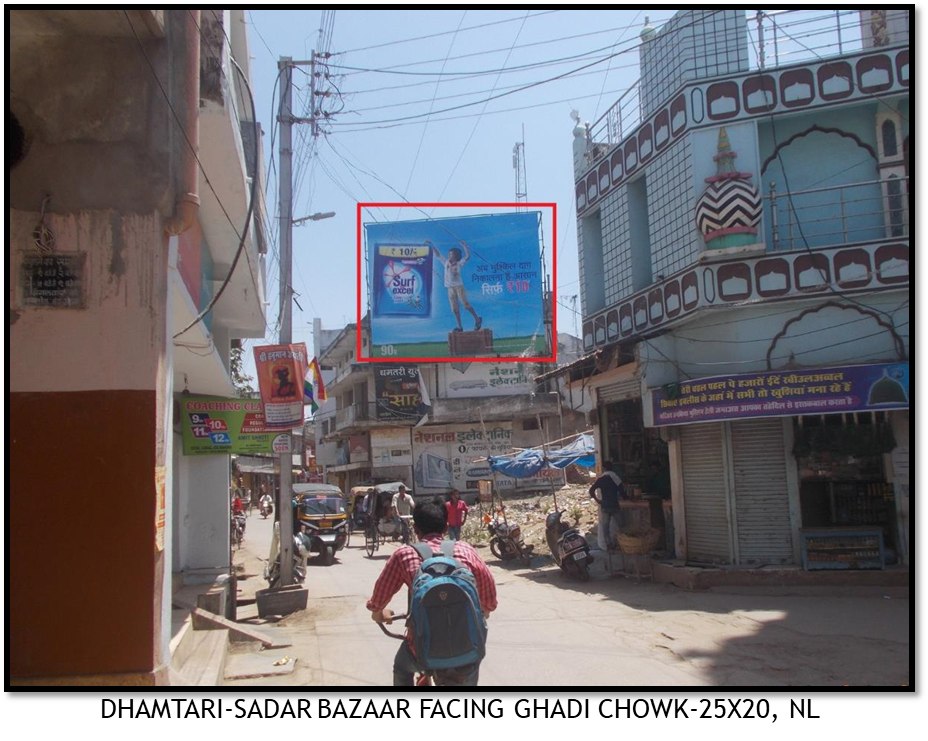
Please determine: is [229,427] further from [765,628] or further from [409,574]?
[409,574]

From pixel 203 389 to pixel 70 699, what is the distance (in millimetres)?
10029

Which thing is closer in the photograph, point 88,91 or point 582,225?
point 88,91

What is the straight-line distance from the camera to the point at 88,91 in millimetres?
5434

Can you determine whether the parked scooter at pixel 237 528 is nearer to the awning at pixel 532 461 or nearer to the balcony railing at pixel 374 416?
the awning at pixel 532 461

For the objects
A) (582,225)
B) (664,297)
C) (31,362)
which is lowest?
(31,362)

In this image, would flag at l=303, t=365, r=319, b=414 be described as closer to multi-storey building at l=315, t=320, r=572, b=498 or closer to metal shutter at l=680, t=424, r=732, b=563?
metal shutter at l=680, t=424, r=732, b=563

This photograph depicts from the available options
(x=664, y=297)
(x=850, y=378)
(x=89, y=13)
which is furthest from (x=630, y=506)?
(x=89, y=13)

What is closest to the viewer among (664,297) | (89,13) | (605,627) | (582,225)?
(89,13)

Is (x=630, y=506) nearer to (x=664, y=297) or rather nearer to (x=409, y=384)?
(x=664, y=297)

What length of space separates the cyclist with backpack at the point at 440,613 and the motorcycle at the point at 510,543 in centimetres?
1155

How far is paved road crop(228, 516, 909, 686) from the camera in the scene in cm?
723

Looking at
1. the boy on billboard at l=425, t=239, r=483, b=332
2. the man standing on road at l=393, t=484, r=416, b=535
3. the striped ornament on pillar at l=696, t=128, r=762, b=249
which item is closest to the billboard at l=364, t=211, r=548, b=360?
the boy on billboard at l=425, t=239, r=483, b=332

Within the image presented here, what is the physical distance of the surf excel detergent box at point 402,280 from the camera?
1988 cm

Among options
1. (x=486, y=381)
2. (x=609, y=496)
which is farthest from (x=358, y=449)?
(x=609, y=496)
